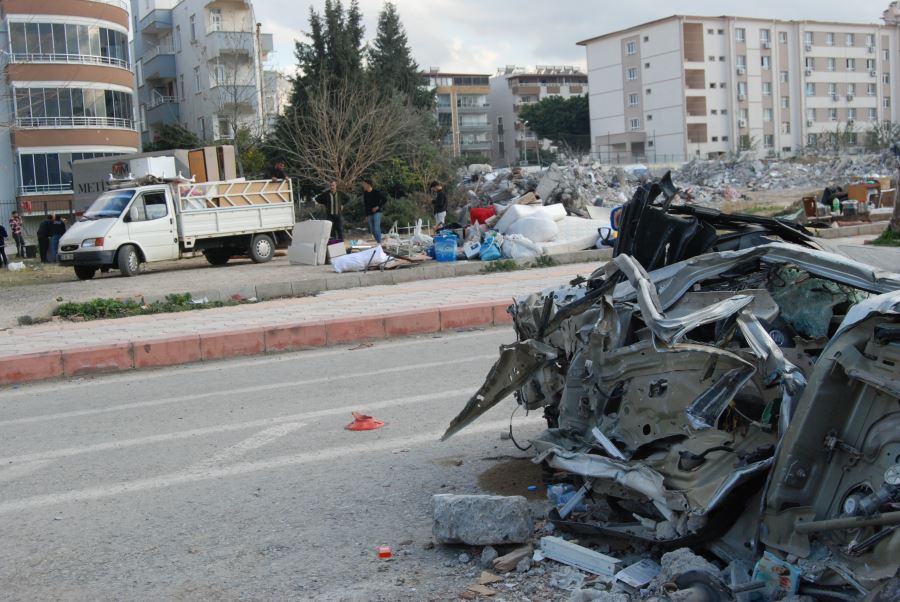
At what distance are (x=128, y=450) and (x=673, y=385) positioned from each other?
421 cm

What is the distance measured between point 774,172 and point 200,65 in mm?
35820

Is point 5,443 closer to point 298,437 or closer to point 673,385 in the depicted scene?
Answer: point 298,437

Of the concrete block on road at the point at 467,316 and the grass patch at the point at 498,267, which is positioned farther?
the grass patch at the point at 498,267

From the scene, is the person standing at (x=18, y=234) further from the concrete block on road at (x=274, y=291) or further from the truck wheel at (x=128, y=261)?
the concrete block on road at (x=274, y=291)

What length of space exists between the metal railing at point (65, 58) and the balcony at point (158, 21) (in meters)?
12.5

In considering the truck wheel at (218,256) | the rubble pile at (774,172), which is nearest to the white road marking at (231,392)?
the truck wheel at (218,256)

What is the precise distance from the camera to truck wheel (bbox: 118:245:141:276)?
20.2m

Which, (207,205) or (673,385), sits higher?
(207,205)

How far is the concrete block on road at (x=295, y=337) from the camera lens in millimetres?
10578

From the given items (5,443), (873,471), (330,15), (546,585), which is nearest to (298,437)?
(5,443)

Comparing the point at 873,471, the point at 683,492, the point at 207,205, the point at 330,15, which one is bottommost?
the point at 683,492

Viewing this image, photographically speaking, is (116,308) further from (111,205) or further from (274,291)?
(111,205)

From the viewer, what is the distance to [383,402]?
287 inches

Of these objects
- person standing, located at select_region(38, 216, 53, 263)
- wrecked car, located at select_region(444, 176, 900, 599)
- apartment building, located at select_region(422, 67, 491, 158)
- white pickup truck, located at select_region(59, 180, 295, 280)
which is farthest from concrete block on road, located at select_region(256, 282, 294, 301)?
apartment building, located at select_region(422, 67, 491, 158)
